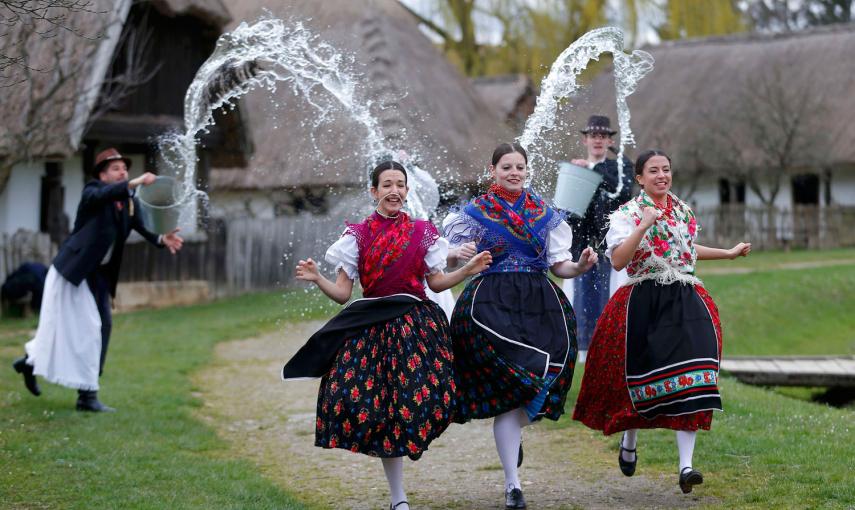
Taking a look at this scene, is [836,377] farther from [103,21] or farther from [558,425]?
[103,21]

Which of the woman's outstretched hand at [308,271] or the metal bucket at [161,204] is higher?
the metal bucket at [161,204]

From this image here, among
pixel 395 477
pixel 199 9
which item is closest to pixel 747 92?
pixel 199 9

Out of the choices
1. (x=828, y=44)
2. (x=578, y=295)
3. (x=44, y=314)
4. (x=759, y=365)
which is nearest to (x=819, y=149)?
(x=828, y=44)

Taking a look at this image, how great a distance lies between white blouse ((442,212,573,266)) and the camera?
5809 millimetres

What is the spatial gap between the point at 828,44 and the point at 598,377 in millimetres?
29975

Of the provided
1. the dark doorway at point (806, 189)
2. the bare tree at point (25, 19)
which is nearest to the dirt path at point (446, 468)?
the bare tree at point (25, 19)

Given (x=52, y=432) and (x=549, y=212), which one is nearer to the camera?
(x=549, y=212)

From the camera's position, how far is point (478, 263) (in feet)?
17.7

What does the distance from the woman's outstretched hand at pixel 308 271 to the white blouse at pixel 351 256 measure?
135mm

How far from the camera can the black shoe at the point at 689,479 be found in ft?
17.3

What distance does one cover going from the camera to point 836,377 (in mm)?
10719

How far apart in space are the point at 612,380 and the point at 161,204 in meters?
4.31

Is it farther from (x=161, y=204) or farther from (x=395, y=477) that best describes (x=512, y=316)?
(x=161, y=204)

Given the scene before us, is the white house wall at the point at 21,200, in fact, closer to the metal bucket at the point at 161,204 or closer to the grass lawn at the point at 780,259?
the metal bucket at the point at 161,204
